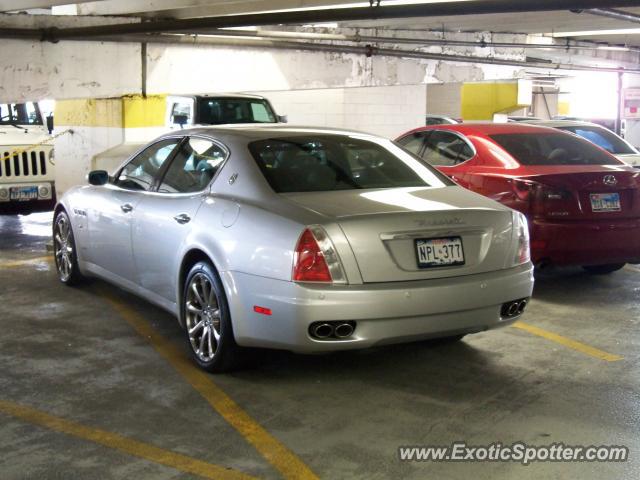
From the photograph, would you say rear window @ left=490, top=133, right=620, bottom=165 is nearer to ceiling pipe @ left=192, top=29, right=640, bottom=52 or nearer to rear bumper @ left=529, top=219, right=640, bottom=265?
rear bumper @ left=529, top=219, right=640, bottom=265

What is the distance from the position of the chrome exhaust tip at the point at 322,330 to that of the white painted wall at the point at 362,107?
35.7ft

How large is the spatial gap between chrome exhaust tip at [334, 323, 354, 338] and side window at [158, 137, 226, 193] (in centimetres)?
149

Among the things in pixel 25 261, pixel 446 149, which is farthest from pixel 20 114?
pixel 446 149

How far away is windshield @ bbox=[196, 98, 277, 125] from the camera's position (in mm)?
13047

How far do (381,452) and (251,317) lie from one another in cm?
116

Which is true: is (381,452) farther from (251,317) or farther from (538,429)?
(251,317)

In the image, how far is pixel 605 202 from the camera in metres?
6.92

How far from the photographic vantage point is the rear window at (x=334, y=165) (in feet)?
16.7

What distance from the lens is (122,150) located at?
11.7m

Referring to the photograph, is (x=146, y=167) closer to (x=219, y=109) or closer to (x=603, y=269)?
(x=603, y=269)

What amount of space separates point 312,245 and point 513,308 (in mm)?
1418

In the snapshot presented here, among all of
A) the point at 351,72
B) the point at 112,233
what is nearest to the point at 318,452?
the point at 112,233

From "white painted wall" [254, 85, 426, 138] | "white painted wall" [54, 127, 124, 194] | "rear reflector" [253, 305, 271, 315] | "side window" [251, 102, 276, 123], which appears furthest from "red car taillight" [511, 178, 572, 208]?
"white painted wall" [254, 85, 426, 138]

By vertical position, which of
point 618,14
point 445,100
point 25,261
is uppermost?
point 618,14
